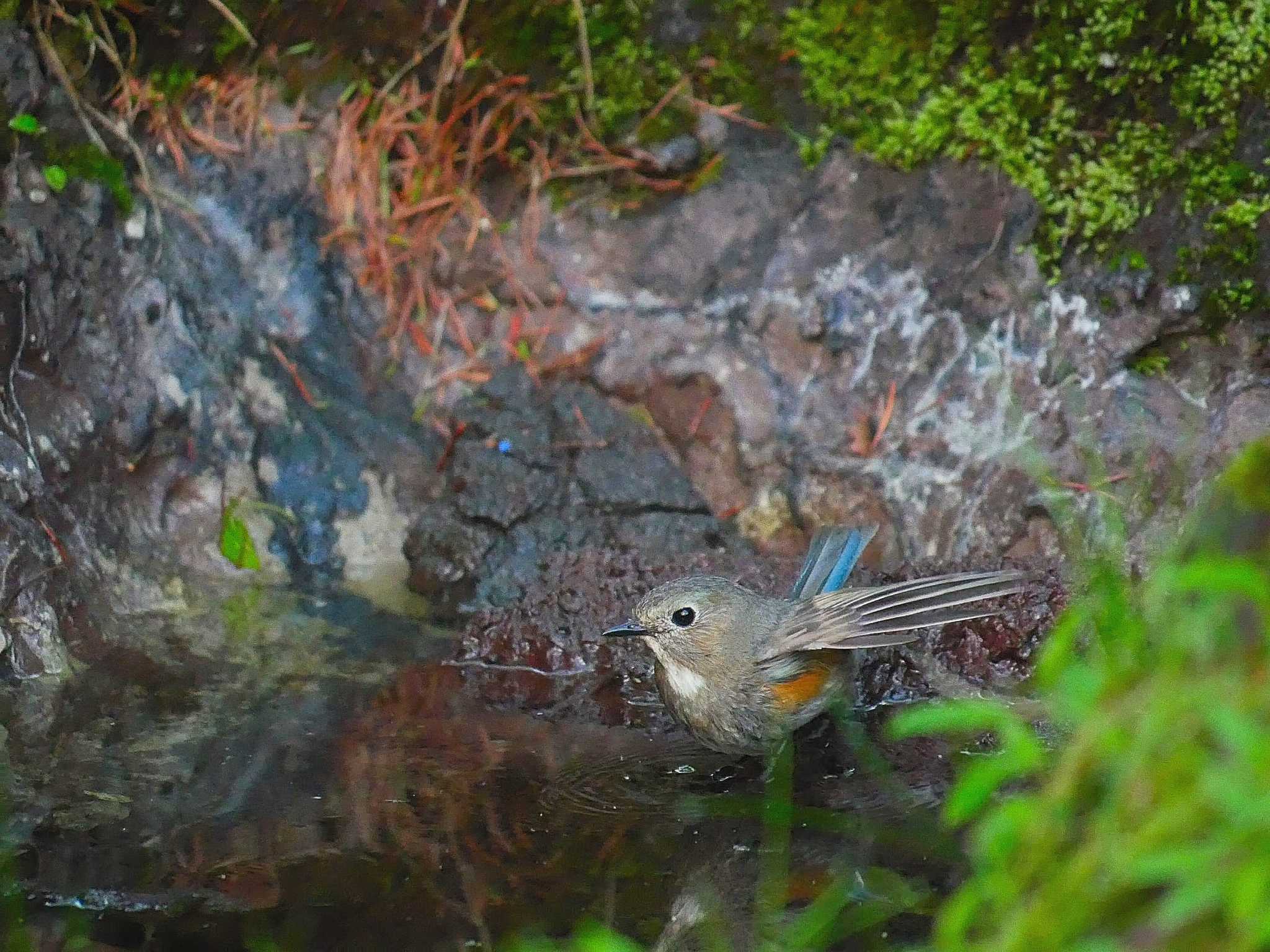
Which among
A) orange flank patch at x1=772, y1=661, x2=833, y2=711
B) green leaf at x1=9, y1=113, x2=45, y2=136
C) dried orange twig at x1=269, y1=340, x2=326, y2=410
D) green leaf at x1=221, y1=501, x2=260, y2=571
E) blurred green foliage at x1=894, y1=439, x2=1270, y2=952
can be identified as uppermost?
blurred green foliage at x1=894, y1=439, x2=1270, y2=952

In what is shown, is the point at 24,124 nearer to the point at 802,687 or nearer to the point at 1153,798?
the point at 802,687

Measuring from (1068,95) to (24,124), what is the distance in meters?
4.51

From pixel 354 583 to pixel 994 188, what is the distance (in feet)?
11.4

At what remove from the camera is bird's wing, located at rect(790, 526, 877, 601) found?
5102 mm

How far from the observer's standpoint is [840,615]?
4664 mm

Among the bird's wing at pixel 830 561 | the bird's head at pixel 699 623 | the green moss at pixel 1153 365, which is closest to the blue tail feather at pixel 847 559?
the bird's wing at pixel 830 561

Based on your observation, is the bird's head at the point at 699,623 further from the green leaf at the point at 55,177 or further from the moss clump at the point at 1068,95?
the green leaf at the point at 55,177

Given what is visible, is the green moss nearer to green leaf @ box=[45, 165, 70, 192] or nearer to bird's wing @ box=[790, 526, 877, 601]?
bird's wing @ box=[790, 526, 877, 601]

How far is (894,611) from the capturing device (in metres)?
4.55

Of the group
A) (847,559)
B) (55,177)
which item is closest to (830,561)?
(847,559)

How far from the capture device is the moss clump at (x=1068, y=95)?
18.2 feet

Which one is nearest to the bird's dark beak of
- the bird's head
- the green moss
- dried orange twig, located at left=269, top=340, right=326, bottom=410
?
the bird's head

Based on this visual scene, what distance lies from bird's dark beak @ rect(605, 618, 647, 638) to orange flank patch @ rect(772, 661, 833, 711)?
20.6 inches

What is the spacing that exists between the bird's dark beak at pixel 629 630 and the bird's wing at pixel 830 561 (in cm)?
65
